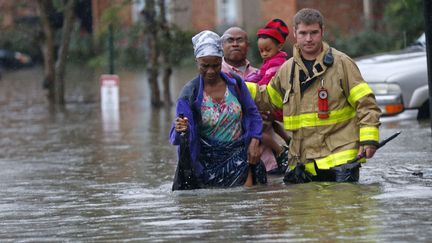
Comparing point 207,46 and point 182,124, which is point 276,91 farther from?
point 182,124

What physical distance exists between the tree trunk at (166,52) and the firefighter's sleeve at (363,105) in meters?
14.1

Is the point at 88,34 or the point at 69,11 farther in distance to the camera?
the point at 88,34

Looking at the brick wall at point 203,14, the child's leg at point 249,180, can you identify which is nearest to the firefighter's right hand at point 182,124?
the child's leg at point 249,180

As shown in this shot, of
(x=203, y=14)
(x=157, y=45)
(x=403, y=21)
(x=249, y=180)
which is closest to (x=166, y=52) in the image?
(x=157, y=45)

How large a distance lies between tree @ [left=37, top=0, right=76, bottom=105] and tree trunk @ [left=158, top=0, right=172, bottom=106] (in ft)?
6.65

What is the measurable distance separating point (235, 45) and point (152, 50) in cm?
1366

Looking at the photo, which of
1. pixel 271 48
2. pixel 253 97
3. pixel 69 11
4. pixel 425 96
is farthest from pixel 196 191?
pixel 69 11

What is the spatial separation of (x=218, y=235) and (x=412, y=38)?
24894mm

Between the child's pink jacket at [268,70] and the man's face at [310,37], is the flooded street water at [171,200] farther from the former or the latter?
the man's face at [310,37]

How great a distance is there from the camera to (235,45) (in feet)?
34.6

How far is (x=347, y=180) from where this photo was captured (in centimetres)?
973

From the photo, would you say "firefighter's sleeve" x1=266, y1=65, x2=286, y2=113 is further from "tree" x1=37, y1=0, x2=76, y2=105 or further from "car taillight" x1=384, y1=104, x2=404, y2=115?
"tree" x1=37, y1=0, x2=76, y2=105

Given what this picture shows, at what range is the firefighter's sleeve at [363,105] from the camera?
368 inches

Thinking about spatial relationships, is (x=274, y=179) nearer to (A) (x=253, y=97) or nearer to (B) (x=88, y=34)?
(A) (x=253, y=97)
